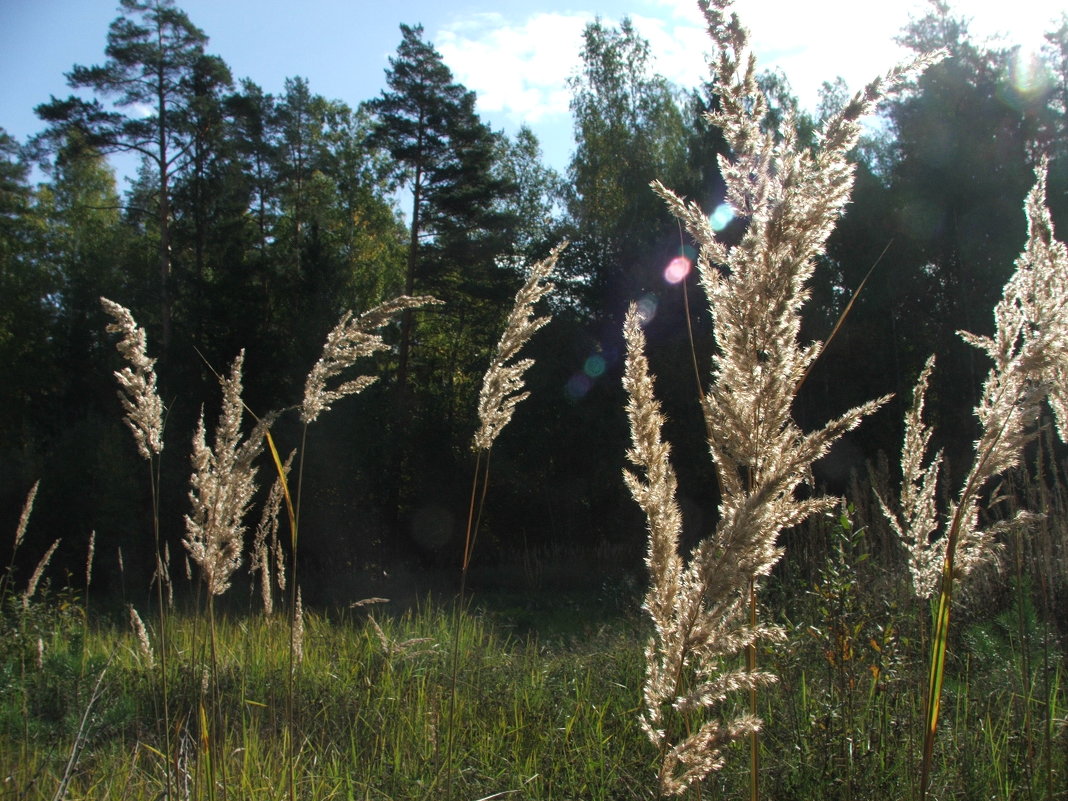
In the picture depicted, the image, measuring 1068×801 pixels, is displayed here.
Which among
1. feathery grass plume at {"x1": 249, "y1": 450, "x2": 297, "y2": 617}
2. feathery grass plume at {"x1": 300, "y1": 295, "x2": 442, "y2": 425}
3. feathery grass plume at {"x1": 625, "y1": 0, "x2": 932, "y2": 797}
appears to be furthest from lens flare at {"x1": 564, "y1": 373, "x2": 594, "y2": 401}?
feathery grass plume at {"x1": 625, "y1": 0, "x2": 932, "y2": 797}

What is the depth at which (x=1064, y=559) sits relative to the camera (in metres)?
4.45

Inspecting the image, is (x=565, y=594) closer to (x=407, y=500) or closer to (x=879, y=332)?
(x=407, y=500)

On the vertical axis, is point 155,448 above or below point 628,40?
below

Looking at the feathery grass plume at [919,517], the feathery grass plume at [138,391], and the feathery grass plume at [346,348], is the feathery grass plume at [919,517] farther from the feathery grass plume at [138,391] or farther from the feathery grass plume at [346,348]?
the feathery grass plume at [138,391]

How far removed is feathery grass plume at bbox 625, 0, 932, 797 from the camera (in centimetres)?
115

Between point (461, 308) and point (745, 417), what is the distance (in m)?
22.2

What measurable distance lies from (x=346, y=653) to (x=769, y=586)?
3112 millimetres

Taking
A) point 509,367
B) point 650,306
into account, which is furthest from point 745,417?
point 650,306

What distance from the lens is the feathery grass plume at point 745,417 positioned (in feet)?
3.78

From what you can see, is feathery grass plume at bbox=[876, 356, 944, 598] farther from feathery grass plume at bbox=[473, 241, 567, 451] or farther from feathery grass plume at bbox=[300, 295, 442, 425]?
feathery grass plume at bbox=[300, 295, 442, 425]

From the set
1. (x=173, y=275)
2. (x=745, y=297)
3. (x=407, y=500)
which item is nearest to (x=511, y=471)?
(x=407, y=500)

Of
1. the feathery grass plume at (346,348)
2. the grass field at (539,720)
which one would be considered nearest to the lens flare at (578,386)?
the grass field at (539,720)

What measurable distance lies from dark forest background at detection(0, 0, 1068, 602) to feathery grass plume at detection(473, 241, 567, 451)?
1339 centimetres

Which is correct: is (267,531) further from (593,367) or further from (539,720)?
(593,367)
